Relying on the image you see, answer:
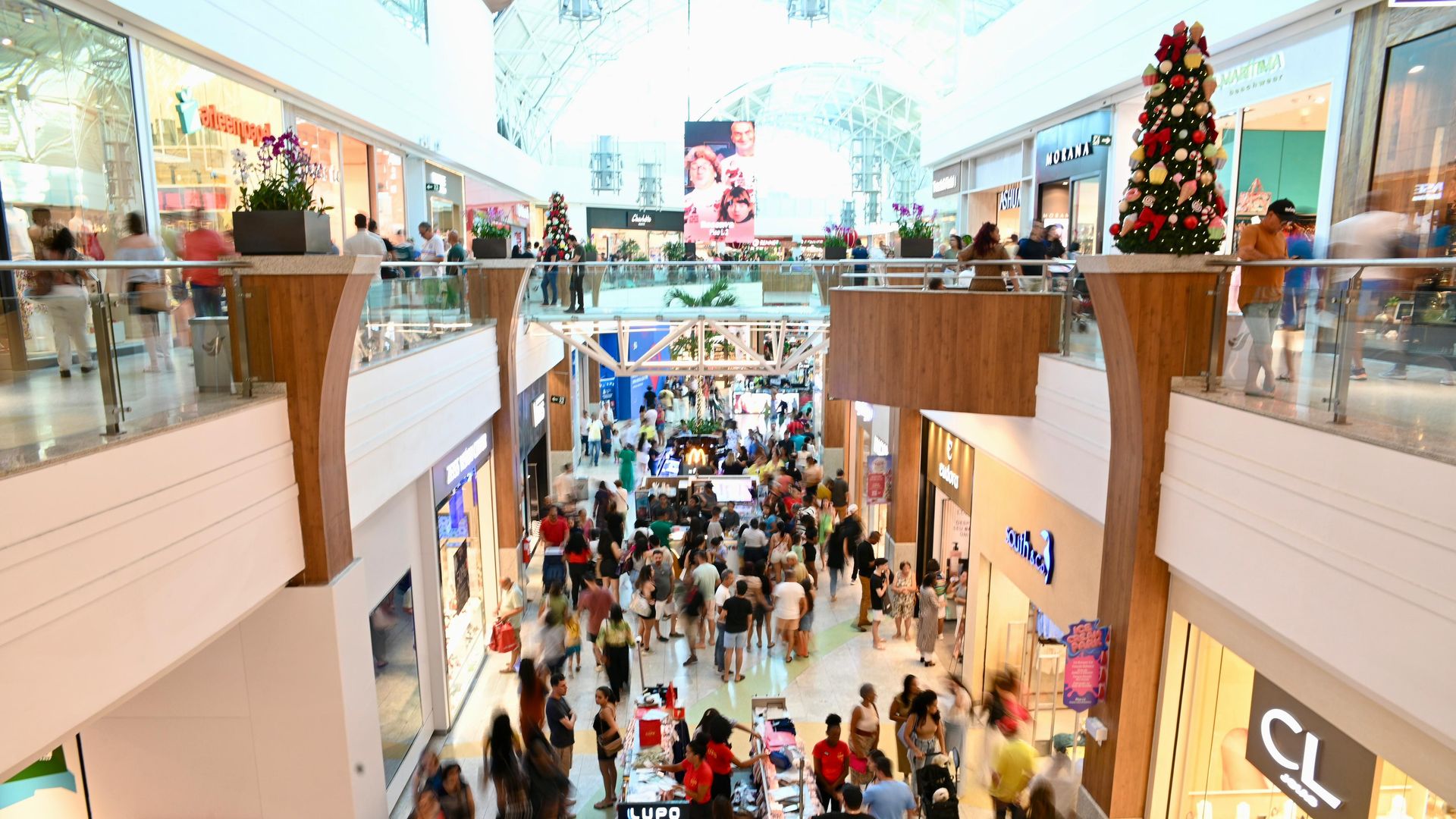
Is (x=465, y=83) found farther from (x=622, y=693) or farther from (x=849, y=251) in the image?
(x=622, y=693)

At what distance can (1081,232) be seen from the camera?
47.6ft

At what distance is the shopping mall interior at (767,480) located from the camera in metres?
4.04

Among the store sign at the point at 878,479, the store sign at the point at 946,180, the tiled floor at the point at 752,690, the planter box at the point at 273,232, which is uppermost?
the store sign at the point at 946,180

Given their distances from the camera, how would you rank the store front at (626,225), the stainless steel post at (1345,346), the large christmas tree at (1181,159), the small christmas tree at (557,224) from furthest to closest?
the store front at (626,225) < the small christmas tree at (557,224) < the large christmas tree at (1181,159) < the stainless steel post at (1345,346)

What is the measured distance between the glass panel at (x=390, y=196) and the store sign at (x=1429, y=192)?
14.2 metres

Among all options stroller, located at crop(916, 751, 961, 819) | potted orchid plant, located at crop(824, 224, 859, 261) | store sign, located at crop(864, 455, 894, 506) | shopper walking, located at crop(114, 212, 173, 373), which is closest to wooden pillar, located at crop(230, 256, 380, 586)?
shopper walking, located at crop(114, 212, 173, 373)

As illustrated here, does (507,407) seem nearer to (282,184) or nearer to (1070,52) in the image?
(282,184)

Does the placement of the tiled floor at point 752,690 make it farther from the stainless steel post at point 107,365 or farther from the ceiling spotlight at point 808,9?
the ceiling spotlight at point 808,9

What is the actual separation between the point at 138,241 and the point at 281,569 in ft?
8.99

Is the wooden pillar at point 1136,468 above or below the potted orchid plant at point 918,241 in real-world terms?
below

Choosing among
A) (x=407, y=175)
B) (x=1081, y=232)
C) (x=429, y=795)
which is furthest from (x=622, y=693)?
(x=407, y=175)

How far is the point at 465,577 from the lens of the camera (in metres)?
11.5

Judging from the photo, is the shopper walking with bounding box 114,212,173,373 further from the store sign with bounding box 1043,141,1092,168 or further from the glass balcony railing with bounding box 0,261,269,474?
the store sign with bounding box 1043,141,1092,168

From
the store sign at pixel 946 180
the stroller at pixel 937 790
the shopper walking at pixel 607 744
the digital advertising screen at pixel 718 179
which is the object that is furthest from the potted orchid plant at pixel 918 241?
the digital advertising screen at pixel 718 179
